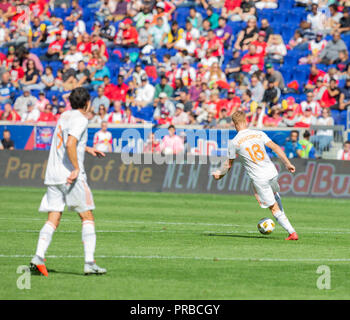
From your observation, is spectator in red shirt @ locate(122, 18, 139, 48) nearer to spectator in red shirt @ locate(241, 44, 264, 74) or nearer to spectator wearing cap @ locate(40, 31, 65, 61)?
spectator wearing cap @ locate(40, 31, 65, 61)

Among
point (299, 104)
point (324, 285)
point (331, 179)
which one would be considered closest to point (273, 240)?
point (324, 285)

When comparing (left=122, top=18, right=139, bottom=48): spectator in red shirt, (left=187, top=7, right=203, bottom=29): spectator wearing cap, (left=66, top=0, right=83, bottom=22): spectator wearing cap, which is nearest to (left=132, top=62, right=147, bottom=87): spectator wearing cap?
(left=122, top=18, right=139, bottom=48): spectator in red shirt

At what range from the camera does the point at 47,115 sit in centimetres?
2828

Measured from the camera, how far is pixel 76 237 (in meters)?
13.3

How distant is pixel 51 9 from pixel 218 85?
10.4m

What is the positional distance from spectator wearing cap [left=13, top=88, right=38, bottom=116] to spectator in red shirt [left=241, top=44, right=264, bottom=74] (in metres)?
7.52

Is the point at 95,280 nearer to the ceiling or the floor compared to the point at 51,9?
nearer to the floor

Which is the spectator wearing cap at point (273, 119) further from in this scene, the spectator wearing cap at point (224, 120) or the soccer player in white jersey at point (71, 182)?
the soccer player in white jersey at point (71, 182)

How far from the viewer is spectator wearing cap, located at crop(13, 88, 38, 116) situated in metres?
28.9

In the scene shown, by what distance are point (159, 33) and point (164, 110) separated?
505 cm

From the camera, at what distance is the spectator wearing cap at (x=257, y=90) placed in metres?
26.8

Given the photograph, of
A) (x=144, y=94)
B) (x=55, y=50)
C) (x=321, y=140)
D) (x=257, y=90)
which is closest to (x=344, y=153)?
(x=321, y=140)

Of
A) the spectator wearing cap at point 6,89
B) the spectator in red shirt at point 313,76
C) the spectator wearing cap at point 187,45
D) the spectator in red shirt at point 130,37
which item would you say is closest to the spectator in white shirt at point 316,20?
the spectator in red shirt at point 313,76
